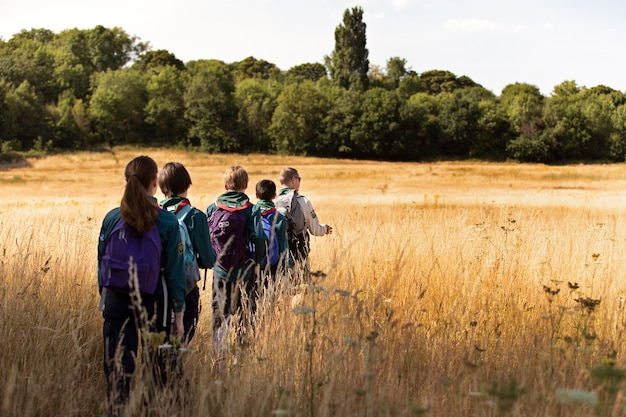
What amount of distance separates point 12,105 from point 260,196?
88330 mm

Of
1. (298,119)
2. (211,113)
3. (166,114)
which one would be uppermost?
(211,113)

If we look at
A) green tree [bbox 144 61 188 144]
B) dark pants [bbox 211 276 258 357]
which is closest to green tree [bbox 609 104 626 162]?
green tree [bbox 144 61 188 144]

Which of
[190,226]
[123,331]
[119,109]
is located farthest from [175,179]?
[119,109]

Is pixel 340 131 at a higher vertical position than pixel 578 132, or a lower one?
lower

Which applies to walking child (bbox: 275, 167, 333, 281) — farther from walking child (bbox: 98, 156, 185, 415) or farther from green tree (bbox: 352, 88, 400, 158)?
green tree (bbox: 352, 88, 400, 158)

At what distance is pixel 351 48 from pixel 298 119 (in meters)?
23.4

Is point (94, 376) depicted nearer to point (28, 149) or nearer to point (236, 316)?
point (236, 316)

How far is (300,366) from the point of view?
431cm

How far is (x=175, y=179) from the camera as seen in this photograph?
4.85 meters

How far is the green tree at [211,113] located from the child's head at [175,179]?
3397 inches

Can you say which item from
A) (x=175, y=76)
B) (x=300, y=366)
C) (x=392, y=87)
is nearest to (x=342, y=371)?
(x=300, y=366)

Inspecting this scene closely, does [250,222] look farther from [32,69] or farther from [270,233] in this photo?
[32,69]

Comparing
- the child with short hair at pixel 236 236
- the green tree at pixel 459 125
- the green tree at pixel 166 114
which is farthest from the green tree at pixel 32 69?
the child with short hair at pixel 236 236

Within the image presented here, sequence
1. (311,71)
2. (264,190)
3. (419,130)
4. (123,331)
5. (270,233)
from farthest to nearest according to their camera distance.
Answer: (311,71)
(419,130)
(264,190)
(270,233)
(123,331)
